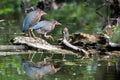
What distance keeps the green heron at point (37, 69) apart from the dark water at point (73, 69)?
0.09m

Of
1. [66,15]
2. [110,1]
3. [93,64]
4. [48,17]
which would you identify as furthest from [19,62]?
[66,15]

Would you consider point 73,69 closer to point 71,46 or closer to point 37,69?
point 37,69

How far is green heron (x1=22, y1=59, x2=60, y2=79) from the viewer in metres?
9.93

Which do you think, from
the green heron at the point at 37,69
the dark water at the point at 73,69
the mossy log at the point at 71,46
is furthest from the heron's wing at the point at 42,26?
the green heron at the point at 37,69

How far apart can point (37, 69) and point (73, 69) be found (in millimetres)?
632

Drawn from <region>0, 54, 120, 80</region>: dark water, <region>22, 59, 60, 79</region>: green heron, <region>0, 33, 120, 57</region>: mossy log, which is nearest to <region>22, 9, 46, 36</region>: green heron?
<region>0, 33, 120, 57</region>: mossy log

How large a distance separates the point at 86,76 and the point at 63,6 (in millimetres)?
18275

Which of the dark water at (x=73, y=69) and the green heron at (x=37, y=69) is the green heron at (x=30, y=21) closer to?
the dark water at (x=73, y=69)

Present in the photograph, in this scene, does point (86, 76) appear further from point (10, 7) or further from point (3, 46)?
point (10, 7)

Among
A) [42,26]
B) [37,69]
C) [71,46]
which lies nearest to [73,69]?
[37,69]

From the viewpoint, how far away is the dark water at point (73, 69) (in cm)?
958

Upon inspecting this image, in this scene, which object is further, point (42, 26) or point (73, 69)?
point (42, 26)

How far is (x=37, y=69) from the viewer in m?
10.5

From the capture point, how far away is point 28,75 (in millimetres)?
9805
